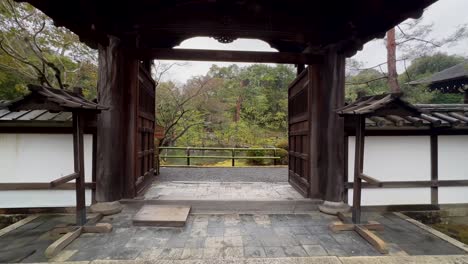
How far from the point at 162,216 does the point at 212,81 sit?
11054mm

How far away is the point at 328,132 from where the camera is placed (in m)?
3.64

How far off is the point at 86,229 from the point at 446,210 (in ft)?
17.6

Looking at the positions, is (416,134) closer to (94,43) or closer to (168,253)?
(168,253)

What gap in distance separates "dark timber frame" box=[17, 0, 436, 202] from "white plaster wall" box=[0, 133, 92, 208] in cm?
62

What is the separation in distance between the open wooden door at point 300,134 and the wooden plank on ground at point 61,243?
3310 millimetres

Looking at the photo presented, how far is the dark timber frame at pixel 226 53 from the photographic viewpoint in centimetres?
343

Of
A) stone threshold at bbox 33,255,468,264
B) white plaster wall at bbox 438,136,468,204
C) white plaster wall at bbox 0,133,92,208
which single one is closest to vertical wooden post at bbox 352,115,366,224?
stone threshold at bbox 33,255,468,264

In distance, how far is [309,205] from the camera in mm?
3691

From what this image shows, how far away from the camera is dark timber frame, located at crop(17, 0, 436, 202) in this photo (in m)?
3.43

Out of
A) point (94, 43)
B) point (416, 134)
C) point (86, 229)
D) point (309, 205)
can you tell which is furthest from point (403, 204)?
point (94, 43)

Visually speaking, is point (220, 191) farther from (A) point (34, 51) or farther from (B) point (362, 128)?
(A) point (34, 51)

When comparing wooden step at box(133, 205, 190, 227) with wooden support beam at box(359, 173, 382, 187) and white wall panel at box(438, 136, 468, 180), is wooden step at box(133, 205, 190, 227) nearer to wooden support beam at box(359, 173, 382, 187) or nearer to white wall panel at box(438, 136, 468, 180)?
wooden support beam at box(359, 173, 382, 187)

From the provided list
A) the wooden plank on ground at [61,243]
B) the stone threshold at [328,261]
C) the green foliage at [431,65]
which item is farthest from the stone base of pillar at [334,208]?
the green foliage at [431,65]

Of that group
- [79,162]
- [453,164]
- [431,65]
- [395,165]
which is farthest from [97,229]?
[431,65]
